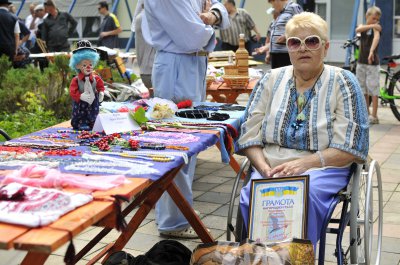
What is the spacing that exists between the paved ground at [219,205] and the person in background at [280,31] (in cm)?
134

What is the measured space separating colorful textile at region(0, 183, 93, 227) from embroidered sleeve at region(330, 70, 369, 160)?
149cm

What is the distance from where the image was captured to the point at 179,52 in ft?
14.0

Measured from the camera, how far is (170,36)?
4.23 m

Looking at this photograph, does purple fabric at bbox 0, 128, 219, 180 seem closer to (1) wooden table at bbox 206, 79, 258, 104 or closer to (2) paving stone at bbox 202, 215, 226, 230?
(2) paving stone at bbox 202, 215, 226, 230

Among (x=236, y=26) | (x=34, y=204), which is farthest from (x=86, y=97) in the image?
(x=236, y=26)

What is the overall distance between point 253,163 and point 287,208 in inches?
18.5

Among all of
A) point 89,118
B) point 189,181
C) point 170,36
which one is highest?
point 170,36

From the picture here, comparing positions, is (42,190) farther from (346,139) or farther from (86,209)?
(346,139)

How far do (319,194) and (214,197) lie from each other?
2.28 m

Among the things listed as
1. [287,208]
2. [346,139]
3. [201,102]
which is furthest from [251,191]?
[201,102]

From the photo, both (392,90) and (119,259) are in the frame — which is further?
(392,90)

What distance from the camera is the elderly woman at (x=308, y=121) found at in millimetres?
3324

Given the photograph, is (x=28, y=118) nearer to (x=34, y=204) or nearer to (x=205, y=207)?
(x=205, y=207)

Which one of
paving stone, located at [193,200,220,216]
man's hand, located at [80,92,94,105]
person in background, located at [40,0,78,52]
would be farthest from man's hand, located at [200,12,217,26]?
person in background, located at [40,0,78,52]
